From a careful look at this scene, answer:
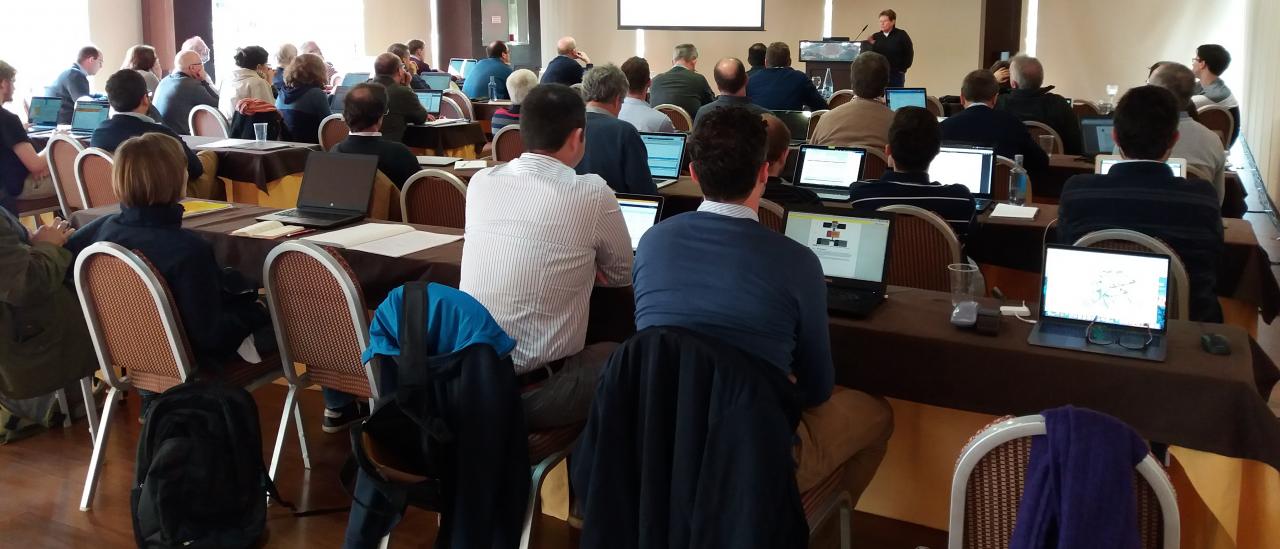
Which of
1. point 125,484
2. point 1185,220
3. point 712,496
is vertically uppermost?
point 1185,220

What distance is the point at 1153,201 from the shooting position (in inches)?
122

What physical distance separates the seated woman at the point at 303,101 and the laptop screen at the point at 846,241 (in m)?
5.06

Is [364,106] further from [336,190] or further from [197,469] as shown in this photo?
[197,469]

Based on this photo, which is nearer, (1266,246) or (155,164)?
(155,164)

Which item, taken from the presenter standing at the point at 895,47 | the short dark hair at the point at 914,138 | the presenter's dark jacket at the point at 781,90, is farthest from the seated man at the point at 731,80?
the presenter standing at the point at 895,47

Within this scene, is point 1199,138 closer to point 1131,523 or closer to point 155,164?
point 1131,523

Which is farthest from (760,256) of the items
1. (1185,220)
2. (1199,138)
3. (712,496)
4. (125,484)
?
(1199,138)

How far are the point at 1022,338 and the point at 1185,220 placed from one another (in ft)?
3.53

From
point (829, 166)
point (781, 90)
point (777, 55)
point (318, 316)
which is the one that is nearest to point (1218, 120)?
point (781, 90)

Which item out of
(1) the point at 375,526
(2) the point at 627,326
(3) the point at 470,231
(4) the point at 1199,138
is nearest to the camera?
(1) the point at 375,526

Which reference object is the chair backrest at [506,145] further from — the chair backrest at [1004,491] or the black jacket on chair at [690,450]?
the chair backrest at [1004,491]

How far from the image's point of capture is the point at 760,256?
6.63 feet

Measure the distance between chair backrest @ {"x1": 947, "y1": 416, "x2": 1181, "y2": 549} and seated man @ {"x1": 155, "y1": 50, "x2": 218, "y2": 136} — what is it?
6.80m

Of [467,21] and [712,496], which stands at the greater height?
[467,21]
